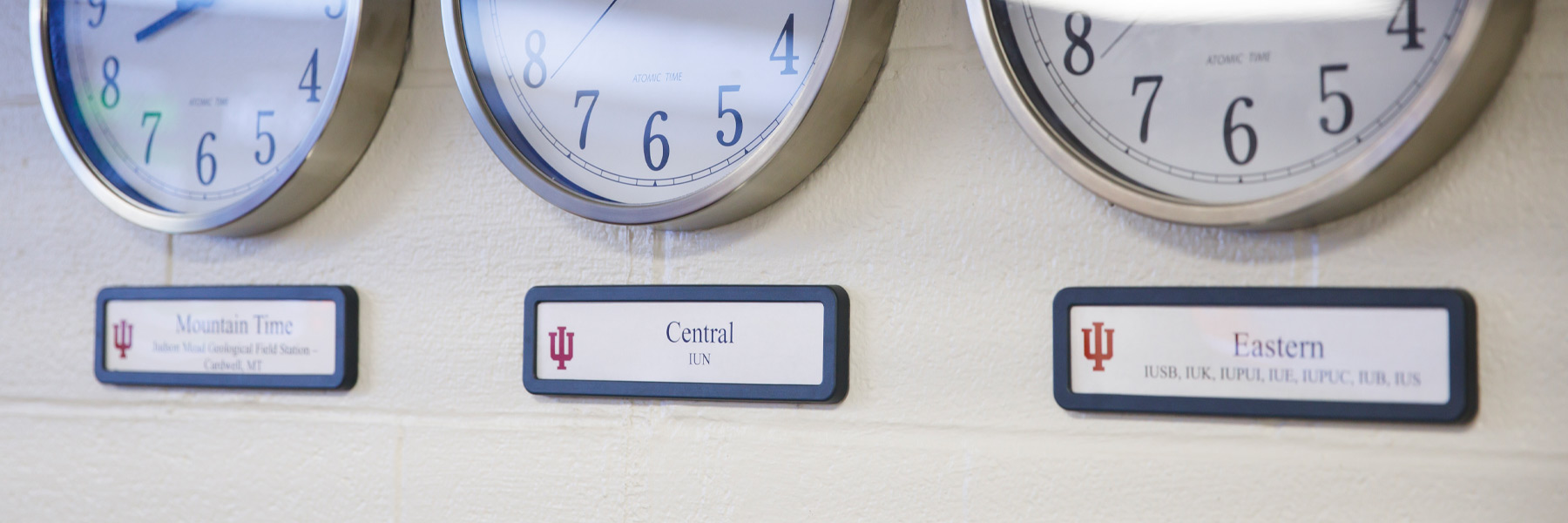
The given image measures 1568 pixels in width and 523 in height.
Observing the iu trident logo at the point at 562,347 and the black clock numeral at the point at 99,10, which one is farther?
the black clock numeral at the point at 99,10

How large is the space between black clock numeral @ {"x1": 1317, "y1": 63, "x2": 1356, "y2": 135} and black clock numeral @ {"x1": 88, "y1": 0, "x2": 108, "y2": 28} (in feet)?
3.91

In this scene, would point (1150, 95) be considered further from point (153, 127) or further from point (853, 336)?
point (153, 127)

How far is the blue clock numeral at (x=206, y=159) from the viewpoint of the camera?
115 cm

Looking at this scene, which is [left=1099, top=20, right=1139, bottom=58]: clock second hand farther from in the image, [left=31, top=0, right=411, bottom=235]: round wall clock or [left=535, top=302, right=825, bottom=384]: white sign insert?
[left=31, top=0, right=411, bottom=235]: round wall clock

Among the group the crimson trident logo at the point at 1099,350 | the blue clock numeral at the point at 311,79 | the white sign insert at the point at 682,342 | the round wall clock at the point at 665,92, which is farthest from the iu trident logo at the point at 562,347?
the crimson trident logo at the point at 1099,350

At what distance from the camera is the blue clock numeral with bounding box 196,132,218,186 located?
1.15 meters

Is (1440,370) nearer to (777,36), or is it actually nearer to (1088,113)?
(1088,113)

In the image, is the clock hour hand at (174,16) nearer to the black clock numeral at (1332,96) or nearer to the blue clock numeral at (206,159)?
the blue clock numeral at (206,159)

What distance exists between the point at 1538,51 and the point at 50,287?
56.8 inches

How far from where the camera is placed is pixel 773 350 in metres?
0.96

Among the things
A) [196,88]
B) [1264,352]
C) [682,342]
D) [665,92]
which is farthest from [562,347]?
[1264,352]

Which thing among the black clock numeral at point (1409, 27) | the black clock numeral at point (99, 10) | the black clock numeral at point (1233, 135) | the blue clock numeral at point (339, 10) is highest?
the black clock numeral at point (99, 10)

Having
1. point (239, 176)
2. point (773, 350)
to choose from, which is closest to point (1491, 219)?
point (773, 350)

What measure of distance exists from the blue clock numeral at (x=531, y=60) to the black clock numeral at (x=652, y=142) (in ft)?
0.39
